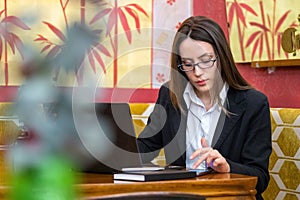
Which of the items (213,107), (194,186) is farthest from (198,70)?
(194,186)

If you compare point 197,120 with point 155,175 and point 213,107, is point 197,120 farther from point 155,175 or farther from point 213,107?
point 155,175

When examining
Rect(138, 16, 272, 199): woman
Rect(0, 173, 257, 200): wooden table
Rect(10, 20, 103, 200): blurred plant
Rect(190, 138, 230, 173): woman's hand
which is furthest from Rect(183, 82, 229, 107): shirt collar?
Rect(10, 20, 103, 200): blurred plant

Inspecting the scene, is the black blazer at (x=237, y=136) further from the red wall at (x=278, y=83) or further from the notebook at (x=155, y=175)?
the red wall at (x=278, y=83)

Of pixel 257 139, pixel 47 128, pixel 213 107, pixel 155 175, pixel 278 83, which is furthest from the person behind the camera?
pixel 278 83

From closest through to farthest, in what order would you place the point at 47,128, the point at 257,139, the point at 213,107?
1. the point at 47,128
2. the point at 257,139
3. the point at 213,107

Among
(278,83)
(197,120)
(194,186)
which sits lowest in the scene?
(194,186)

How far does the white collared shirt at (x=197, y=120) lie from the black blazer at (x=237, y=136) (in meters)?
0.02

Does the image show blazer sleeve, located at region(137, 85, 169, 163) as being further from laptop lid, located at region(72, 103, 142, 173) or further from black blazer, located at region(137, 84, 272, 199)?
laptop lid, located at region(72, 103, 142, 173)

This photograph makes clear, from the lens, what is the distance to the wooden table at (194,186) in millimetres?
1793

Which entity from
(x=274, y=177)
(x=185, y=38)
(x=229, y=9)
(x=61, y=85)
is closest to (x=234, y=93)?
(x=185, y=38)

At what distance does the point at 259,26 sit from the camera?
3.10 m

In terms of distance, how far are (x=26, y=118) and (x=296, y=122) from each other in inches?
99.3

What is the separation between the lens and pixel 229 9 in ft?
10.8

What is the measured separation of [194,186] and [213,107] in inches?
27.7
